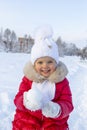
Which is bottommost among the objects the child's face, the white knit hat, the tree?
the tree

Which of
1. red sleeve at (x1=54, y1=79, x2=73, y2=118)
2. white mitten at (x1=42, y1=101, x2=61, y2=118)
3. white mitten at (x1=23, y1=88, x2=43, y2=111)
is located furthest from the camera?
red sleeve at (x1=54, y1=79, x2=73, y2=118)

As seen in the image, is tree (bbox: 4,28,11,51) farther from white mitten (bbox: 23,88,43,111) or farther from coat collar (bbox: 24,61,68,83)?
white mitten (bbox: 23,88,43,111)

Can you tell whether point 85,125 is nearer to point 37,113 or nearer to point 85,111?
point 85,111

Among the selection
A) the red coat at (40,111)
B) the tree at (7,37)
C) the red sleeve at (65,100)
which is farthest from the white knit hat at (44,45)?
the tree at (7,37)

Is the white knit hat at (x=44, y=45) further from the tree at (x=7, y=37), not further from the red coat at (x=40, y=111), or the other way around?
the tree at (x=7, y=37)

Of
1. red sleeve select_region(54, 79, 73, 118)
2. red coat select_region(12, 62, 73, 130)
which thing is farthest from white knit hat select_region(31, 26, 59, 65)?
red sleeve select_region(54, 79, 73, 118)

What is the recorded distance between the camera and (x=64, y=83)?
364cm

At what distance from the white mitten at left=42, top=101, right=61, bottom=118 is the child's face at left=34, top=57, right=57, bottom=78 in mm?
344

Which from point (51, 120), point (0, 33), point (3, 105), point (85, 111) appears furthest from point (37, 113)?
point (0, 33)

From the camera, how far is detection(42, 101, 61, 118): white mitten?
336 cm

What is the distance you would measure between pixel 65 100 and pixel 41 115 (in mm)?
290

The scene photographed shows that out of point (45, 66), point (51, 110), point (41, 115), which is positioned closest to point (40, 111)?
point (41, 115)

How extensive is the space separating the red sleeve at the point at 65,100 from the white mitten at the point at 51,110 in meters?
0.09

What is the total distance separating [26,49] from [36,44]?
106 meters
